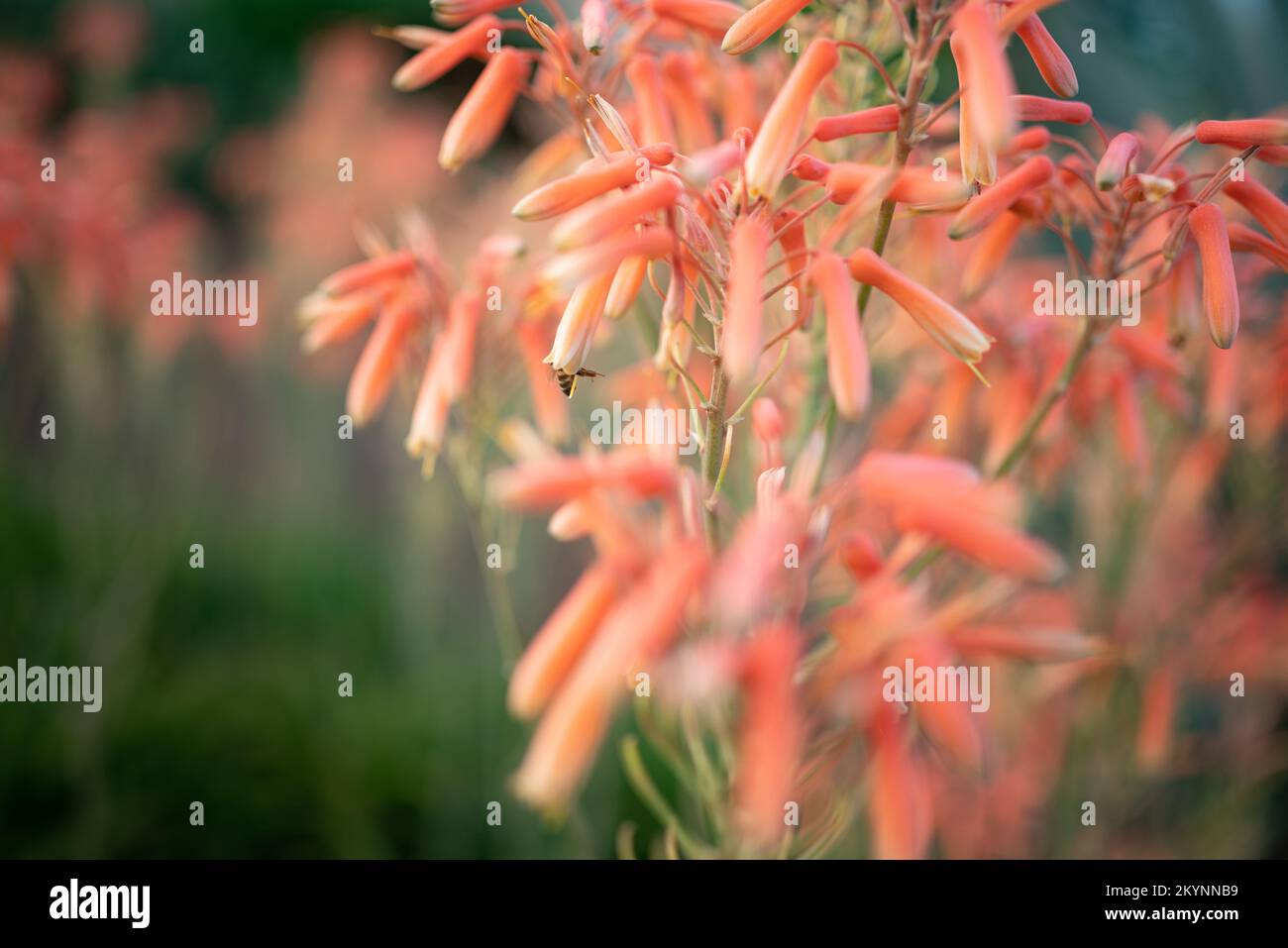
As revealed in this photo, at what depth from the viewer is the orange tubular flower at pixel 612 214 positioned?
0.93 m

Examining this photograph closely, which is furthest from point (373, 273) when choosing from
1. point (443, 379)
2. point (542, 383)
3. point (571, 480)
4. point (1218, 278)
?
point (1218, 278)

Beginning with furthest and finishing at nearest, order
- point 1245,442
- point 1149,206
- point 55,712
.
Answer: point 55,712 → point 1245,442 → point 1149,206

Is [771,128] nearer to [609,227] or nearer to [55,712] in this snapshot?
[609,227]

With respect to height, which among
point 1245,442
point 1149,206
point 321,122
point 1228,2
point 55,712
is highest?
point 321,122

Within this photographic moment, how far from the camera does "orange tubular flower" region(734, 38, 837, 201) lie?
98 cm

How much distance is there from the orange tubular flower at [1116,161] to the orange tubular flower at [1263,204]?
159mm

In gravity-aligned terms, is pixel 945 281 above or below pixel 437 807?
above

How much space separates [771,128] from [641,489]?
0.41m

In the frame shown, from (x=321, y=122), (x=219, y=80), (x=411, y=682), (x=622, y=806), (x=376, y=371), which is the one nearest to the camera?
(x=376, y=371)

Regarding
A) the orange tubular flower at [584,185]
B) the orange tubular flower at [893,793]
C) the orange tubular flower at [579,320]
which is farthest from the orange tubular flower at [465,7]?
the orange tubular flower at [893,793]

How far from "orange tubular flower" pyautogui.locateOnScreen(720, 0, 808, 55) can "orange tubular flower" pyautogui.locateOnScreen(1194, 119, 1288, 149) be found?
1.81 feet

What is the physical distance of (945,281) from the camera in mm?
1812

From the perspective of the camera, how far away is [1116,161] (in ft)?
3.80

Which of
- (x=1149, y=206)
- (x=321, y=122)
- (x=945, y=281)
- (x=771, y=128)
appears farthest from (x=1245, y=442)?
(x=321, y=122)
